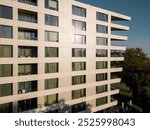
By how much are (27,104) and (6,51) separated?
12.9 feet

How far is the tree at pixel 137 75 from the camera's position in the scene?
2797 cm

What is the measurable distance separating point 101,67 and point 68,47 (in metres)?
4.84

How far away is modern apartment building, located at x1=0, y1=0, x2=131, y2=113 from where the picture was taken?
1406 cm

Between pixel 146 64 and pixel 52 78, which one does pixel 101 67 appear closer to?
pixel 52 78

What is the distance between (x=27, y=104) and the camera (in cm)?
1509

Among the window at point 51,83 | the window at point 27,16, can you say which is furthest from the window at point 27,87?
the window at point 27,16

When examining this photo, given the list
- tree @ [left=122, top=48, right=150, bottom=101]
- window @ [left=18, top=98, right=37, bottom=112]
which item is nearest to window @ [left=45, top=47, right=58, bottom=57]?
window @ [left=18, top=98, right=37, bottom=112]

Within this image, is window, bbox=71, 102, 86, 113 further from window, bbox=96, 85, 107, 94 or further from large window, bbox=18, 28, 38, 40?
large window, bbox=18, 28, 38, 40

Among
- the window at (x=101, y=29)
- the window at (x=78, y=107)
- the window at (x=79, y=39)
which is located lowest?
the window at (x=78, y=107)

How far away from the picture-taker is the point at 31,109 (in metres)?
15.2

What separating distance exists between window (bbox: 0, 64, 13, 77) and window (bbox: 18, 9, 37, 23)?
344 cm

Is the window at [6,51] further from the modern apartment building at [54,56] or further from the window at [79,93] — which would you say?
the window at [79,93]

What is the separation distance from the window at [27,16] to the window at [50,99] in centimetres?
565

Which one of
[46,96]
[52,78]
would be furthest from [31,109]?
[52,78]
